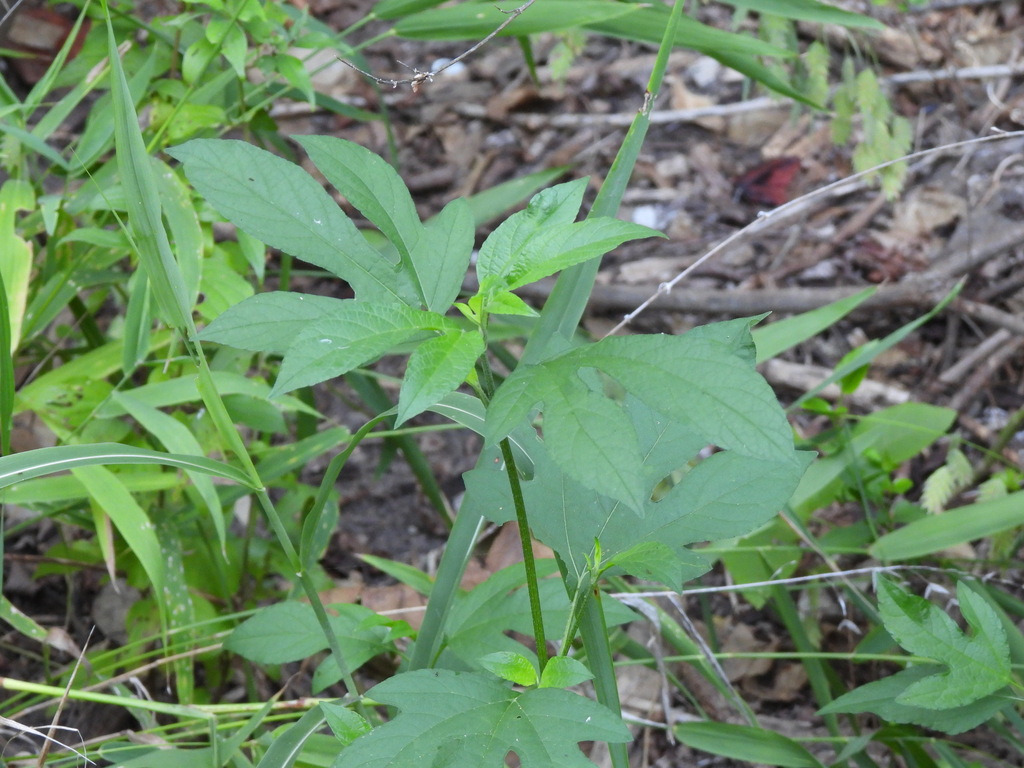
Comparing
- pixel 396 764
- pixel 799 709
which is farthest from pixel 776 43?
pixel 396 764

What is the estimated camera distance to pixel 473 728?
1.93 ft

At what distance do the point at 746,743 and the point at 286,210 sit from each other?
808 millimetres

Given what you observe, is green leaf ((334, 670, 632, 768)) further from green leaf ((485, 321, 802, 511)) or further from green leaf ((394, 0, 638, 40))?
green leaf ((394, 0, 638, 40))

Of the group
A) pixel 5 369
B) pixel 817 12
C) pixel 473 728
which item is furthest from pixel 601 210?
pixel 817 12

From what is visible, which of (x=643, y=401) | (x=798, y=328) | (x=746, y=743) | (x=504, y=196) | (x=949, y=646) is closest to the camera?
(x=643, y=401)

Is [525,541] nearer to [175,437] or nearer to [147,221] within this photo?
[147,221]

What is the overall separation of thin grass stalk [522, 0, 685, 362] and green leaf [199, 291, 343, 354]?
32 centimetres

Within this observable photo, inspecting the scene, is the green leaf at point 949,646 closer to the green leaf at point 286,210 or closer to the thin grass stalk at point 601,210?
the thin grass stalk at point 601,210

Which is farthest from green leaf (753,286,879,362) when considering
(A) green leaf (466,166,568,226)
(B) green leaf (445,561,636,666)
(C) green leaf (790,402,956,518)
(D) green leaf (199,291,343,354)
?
(D) green leaf (199,291,343,354)

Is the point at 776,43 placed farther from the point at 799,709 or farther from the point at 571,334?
the point at 799,709

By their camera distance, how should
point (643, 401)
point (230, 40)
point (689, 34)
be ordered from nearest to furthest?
point (643, 401), point (230, 40), point (689, 34)

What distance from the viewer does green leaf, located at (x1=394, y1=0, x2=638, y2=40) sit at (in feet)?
4.29

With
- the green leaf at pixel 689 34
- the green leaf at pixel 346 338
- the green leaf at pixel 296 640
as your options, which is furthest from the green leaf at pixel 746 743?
the green leaf at pixel 689 34

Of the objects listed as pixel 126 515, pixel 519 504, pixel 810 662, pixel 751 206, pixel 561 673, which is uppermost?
pixel 519 504
